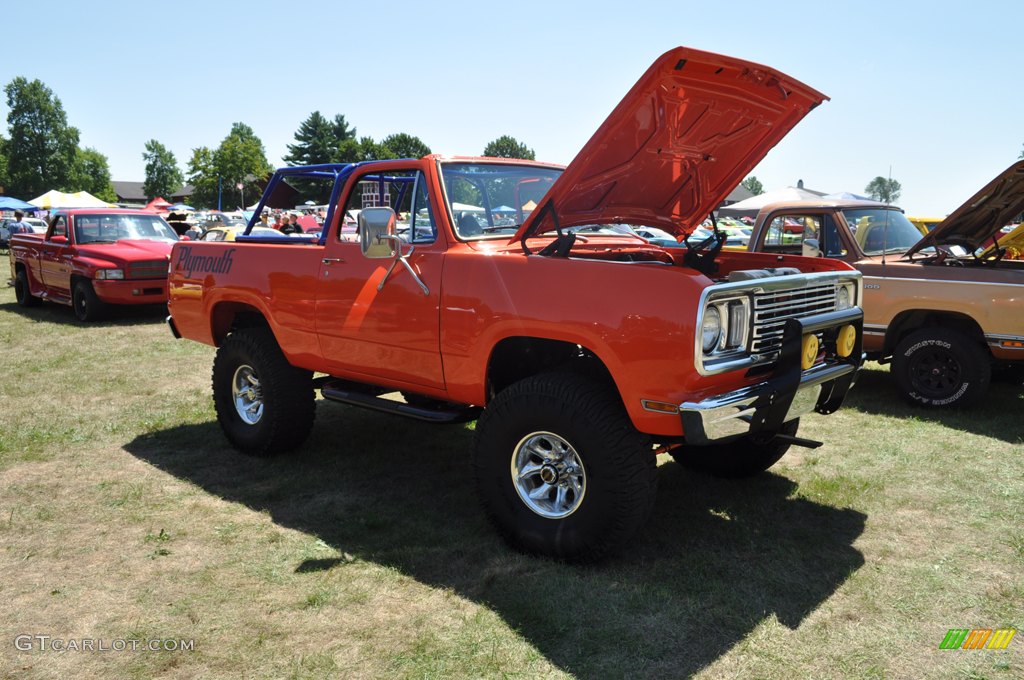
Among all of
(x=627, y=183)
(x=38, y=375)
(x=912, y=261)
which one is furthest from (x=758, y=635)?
(x=38, y=375)

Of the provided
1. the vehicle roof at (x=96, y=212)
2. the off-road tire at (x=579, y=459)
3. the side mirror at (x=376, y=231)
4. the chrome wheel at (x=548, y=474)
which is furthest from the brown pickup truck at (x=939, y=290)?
the vehicle roof at (x=96, y=212)

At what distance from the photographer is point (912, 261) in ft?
23.2

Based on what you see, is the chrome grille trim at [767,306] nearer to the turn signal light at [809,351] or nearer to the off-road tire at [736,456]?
the turn signal light at [809,351]

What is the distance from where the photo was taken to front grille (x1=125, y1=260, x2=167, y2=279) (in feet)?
37.8

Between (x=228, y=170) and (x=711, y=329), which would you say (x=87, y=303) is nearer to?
Result: (x=711, y=329)

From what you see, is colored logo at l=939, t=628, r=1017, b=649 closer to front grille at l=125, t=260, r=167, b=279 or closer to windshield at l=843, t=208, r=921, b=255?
windshield at l=843, t=208, r=921, b=255

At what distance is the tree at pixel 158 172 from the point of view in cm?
10731

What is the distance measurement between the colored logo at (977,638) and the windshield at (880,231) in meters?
4.85

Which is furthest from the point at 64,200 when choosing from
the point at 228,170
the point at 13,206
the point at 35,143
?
the point at 35,143

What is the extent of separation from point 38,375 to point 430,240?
5.83 metres

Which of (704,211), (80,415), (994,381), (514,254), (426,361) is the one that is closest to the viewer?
(514,254)

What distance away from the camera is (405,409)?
14.5ft

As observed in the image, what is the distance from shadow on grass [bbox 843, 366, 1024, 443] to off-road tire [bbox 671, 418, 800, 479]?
2171 millimetres

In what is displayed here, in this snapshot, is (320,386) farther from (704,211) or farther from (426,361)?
(704,211)
